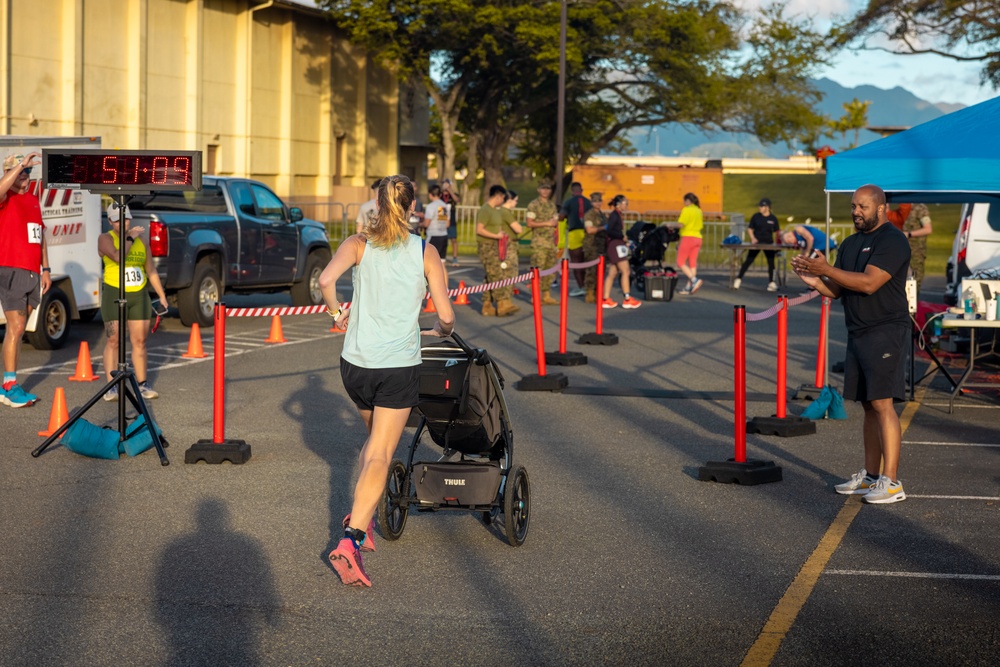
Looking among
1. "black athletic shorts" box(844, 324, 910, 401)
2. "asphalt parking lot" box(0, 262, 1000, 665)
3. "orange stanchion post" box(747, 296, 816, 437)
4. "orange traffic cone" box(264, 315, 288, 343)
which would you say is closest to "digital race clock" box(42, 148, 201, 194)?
"asphalt parking lot" box(0, 262, 1000, 665)

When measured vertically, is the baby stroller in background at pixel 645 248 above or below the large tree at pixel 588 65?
below

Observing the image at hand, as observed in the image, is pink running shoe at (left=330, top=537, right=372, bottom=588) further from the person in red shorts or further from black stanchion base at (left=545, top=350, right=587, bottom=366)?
black stanchion base at (left=545, top=350, right=587, bottom=366)

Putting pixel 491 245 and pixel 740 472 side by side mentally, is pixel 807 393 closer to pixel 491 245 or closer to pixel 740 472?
pixel 740 472

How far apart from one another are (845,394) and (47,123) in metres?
34.6

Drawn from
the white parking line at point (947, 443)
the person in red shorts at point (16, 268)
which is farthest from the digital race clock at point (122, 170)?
the white parking line at point (947, 443)

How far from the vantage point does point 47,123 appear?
39062 millimetres

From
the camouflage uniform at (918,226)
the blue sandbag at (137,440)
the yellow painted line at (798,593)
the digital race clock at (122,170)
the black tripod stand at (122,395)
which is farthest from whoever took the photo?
the camouflage uniform at (918,226)

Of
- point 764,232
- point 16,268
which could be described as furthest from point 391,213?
point 764,232

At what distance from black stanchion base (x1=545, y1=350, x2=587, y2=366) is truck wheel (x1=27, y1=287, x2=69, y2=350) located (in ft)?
18.3

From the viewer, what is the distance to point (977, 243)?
57.4 ft

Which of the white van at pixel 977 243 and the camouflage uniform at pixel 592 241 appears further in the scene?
the camouflage uniform at pixel 592 241

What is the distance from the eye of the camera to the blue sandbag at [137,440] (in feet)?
31.2

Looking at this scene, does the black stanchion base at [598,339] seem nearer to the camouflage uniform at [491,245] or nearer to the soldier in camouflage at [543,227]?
the camouflage uniform at [491,245]

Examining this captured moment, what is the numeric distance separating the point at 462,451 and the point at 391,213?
155 cm
